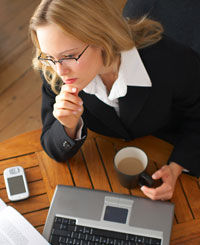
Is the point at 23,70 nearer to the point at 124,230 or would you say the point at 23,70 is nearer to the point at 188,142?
the point at 188,142

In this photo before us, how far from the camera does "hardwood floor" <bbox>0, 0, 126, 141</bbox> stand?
7.39ft

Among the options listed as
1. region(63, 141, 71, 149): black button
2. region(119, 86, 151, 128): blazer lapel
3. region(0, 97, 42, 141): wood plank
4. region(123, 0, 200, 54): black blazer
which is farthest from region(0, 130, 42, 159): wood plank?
region(0, 97, 42, 141): wood plank

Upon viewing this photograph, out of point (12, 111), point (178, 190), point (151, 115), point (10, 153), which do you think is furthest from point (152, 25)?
point (12, 111)

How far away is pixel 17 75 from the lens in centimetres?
243

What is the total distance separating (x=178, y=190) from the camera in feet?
4.09

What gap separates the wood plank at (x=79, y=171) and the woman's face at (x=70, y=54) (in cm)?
29

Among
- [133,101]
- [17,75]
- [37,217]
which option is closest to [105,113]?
[133,101]

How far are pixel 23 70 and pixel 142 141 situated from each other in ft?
4.43

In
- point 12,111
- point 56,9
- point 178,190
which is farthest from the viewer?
point 12,111

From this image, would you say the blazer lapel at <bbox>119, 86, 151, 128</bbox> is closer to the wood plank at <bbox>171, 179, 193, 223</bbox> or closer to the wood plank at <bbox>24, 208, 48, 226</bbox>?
the wood plank at <bbox>171, 179, 193, 223</bbox>

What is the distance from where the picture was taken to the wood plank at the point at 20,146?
1354 millimetres

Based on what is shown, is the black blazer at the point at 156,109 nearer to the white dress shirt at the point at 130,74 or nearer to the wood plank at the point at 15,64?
the white dress shirt at the point at 130,74

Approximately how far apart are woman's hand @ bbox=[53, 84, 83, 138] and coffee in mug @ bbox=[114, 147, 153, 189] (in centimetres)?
20

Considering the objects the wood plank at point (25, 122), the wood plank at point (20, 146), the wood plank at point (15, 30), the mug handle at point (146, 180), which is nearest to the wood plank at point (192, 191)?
the mug handle at point (146, 180)
